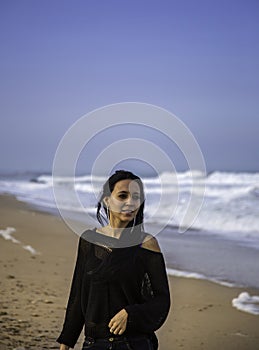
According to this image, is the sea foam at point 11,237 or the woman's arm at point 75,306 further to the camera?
the sea foam at point 11,237

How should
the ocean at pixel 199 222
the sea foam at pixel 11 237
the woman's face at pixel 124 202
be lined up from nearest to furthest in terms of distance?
the woman's face at pixel 124 202 < the ocean at pixel 199 222 < the sea foam at pixel 11 237

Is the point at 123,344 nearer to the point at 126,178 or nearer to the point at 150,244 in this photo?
the point at 150,244

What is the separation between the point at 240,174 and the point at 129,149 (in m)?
17.4

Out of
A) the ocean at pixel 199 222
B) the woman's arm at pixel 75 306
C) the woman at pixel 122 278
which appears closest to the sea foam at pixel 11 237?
the ocean at pixel 199 222

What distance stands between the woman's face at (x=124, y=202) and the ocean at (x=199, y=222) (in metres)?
0.28

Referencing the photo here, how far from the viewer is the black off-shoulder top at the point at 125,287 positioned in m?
2.14

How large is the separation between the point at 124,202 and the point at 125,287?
29 centimetres

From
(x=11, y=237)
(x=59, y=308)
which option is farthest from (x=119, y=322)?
(x=11, y=237)

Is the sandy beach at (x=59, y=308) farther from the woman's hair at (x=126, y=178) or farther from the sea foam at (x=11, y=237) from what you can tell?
the woman's hair at (x=126, y=178)

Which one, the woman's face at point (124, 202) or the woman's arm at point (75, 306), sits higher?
the woman's face at point (124, 202)

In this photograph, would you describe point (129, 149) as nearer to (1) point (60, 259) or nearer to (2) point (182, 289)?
(2) point (182, 289)

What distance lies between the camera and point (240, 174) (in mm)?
19531

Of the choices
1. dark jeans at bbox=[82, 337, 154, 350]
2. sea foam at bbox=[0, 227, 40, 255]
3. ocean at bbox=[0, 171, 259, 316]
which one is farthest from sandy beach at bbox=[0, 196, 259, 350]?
dark jeans at bbox=[82, 337, 154, 350]

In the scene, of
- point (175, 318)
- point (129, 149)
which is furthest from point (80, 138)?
point (175, 318)
